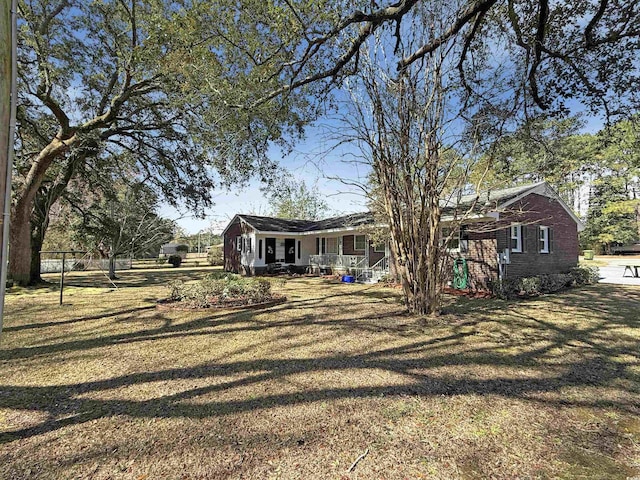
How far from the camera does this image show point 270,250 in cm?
2094

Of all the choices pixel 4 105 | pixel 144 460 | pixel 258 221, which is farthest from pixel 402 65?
pixel 258 221

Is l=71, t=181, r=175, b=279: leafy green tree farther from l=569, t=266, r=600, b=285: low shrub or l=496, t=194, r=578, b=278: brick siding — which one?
l=569, t=266, r=600, b=285: low shrub

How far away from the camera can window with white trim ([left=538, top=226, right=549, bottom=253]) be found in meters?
14.1

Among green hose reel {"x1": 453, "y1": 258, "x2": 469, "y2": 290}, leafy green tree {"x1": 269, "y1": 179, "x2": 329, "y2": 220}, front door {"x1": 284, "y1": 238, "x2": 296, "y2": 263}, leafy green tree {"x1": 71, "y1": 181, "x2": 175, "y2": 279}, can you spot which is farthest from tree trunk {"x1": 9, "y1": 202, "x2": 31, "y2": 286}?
leafy green tree {"x1": 269, "y1": 179, "x2": 329, "y2": 220}

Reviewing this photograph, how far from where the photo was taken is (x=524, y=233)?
514 inches

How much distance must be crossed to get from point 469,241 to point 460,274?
53.0 inches

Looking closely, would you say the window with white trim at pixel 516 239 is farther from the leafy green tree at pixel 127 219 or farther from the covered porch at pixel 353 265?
the leafy green tree at pixel 127 219

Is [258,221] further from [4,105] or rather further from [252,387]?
[4,105]

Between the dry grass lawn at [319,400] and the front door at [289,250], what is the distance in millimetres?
14469

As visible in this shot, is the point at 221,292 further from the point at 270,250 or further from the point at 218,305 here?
the point at 270,250

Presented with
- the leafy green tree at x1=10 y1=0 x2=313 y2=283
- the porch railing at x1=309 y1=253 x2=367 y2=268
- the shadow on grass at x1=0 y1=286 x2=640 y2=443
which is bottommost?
the shadow on grass at x1=0 y1=286 x2=640 y2=443

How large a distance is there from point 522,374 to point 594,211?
137ft

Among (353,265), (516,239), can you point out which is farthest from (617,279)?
(353,265)

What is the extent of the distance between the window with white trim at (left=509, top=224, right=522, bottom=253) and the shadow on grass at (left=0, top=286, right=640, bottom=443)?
17.0 ft
